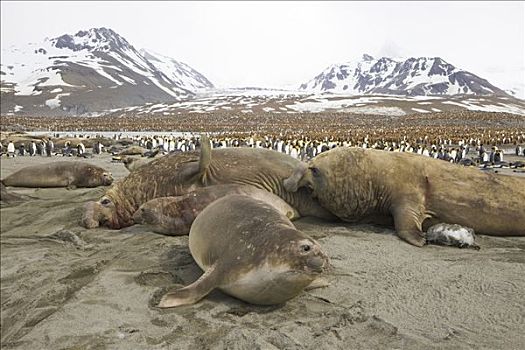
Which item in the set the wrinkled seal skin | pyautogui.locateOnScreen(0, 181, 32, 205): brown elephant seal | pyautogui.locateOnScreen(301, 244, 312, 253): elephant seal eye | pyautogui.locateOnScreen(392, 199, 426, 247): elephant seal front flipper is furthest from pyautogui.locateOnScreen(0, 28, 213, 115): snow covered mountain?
pyautogui.locateOnScreen(301, 244, 312, 253): elephant seal eye

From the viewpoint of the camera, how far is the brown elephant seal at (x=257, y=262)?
3188mm

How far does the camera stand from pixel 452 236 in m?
4.91

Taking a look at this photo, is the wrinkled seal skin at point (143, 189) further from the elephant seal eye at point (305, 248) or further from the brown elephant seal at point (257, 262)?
the elephant seal eye at point (305, 248)

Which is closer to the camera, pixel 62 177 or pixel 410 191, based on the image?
pixel 410 191

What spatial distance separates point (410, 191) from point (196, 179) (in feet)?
8.86

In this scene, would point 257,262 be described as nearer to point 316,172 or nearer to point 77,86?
point 316,172

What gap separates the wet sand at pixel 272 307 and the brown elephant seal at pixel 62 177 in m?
4.37

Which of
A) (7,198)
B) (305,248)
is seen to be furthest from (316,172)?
(7,198)

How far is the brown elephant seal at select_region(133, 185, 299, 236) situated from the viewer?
530cm

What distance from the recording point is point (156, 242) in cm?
501

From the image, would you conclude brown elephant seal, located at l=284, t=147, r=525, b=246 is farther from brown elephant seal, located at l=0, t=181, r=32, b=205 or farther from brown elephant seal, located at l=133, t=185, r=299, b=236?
brown elephant seal, located at l=0, t=181, r=32, b=205

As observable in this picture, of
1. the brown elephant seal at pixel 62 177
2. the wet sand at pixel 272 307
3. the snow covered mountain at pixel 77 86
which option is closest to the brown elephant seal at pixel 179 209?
the wet sand at pixel 272 307

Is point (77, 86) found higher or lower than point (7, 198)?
higher

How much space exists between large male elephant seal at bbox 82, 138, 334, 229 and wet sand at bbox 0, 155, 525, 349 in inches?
36.0
